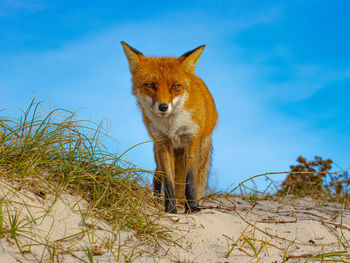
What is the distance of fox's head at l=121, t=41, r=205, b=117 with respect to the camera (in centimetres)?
410

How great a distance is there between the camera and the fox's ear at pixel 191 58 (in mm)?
4523

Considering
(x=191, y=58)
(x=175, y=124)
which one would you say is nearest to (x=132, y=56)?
(x=191, y=58)

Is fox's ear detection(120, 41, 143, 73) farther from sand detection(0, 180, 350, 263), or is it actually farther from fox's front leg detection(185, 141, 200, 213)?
sand detection(0, 180, 350, 263)

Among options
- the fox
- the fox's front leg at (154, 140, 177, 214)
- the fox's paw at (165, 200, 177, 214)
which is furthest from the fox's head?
the fox's paw at (165, 200, 177, 214)

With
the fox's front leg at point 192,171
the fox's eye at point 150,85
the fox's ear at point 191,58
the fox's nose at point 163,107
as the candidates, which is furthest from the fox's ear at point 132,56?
the fox's front leg at point 192,171

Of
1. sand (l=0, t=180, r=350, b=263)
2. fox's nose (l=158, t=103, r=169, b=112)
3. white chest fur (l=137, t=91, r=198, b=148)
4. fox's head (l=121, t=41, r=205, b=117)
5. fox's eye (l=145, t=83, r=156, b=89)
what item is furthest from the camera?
white chest fur (l=137, t=91, r=198, b=148)

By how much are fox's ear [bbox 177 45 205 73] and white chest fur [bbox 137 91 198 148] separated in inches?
19.2

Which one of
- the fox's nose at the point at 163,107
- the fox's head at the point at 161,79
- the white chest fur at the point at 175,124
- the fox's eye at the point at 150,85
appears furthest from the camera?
the white chest fur at the point at 175,124

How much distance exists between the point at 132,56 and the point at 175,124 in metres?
1.09

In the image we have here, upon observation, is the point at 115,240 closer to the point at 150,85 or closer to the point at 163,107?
the point at 163,107

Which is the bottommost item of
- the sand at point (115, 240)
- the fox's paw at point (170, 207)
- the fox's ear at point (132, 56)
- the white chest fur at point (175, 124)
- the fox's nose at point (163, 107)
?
the sand at point (115, 240)

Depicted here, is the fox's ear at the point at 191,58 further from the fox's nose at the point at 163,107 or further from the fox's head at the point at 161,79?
the fox's nose at the point at 163,107

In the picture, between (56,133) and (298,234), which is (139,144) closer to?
(56,133)

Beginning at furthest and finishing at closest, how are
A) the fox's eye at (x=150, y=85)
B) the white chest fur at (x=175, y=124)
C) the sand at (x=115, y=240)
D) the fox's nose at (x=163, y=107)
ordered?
the white chest fur at (x=175, y=124) < the fox's eye at (x=150, y=85) < the fox's nose at (x=163, y=107) < the sand at (x=115, y=240)
